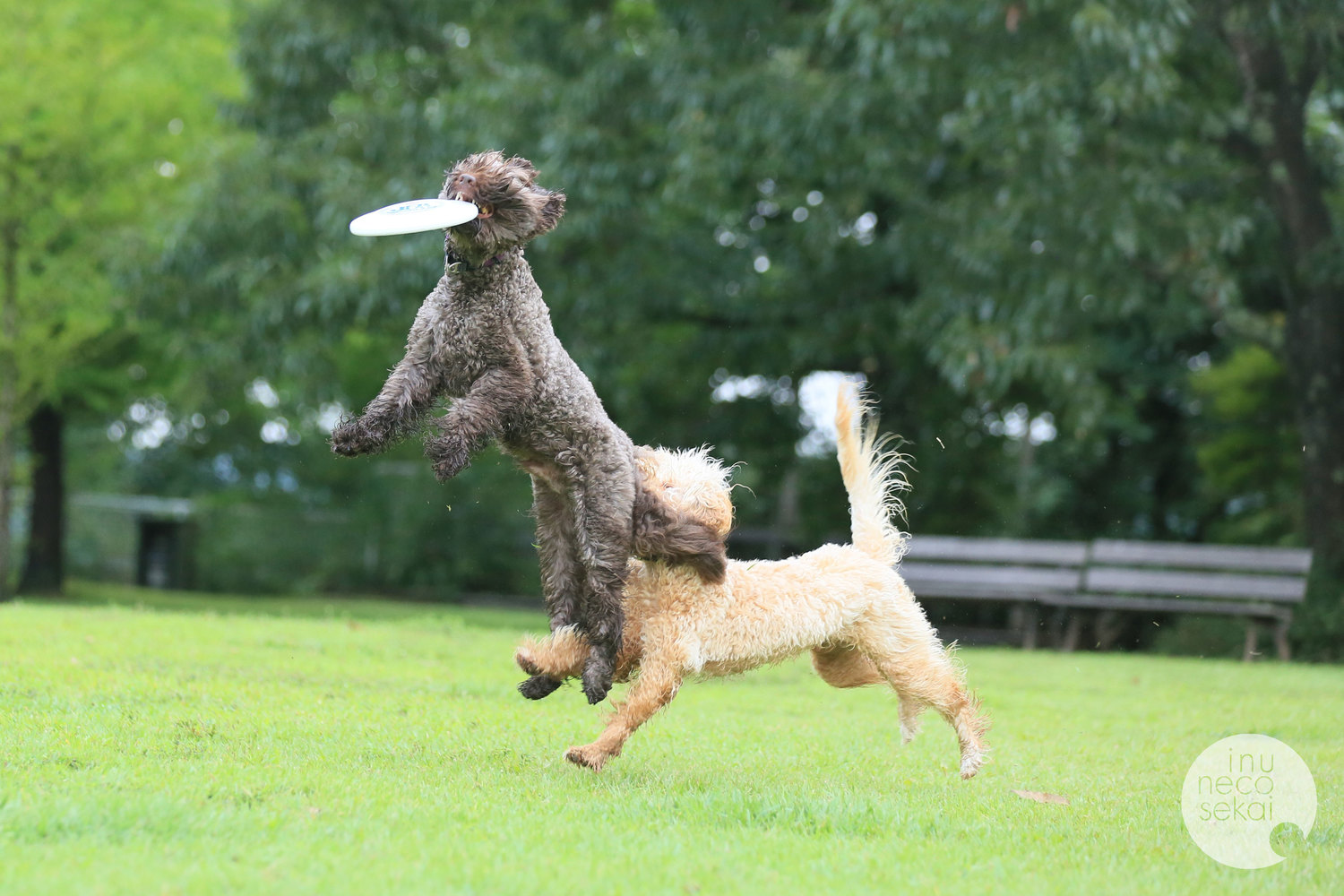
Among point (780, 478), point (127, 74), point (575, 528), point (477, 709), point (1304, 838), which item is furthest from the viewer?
point (780, 478)

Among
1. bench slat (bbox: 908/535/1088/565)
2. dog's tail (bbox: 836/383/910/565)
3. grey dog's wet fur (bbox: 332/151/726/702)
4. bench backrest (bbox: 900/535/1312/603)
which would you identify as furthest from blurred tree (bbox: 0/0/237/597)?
grey dog's wet fur (bbox: 332/151/726/702)

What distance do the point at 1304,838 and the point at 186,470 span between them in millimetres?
21918

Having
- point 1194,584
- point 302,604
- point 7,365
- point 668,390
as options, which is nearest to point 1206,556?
point 1194,584

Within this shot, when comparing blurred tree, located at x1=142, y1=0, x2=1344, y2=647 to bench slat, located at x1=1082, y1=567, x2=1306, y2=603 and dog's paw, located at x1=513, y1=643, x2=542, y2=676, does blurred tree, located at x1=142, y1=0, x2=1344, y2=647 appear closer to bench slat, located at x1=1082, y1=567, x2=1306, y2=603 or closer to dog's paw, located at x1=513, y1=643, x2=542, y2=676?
bench slat, located at x1=1082, y1=567, x2=1306, y2=603

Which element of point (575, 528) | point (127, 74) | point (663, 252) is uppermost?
point (127, 74)

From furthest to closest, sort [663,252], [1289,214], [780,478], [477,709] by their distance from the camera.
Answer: [780,478] → [663,252] → [1289,214] → [477,709]

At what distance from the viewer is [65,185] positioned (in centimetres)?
1542

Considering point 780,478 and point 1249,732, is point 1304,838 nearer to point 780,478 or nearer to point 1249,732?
point 1249,732

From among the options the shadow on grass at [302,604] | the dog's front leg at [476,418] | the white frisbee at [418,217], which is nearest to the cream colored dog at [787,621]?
the dog's front leg at [476,418]

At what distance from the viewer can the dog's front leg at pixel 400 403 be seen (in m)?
4.33

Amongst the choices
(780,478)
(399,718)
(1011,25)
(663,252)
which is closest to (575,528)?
(399,718)

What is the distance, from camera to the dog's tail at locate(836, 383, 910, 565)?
18.5 feet

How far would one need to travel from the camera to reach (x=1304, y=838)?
4586 mm

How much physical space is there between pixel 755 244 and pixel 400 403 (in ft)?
40.1
